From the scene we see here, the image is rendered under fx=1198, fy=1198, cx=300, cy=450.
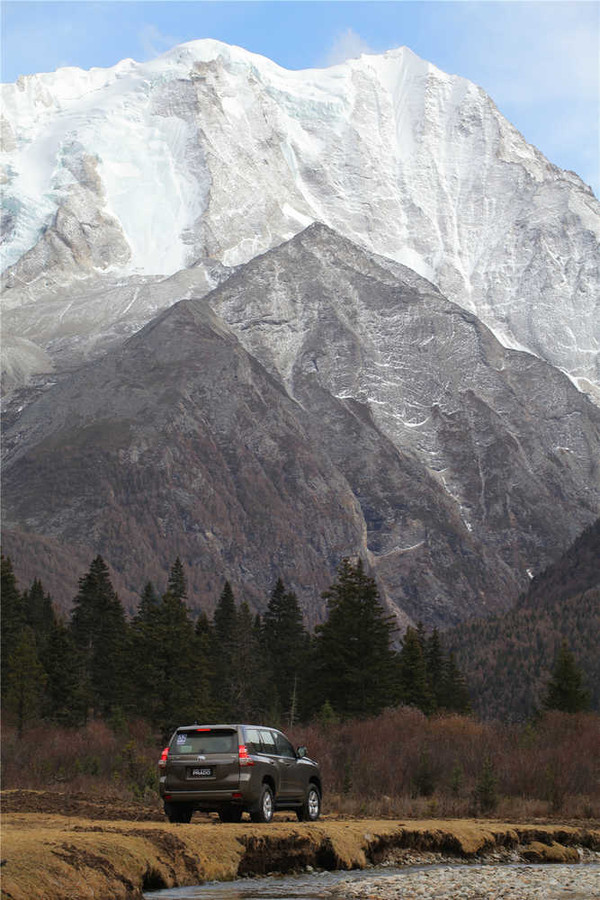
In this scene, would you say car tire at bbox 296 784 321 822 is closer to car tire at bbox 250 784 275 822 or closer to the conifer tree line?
car tire at bbox 250 784 275 822

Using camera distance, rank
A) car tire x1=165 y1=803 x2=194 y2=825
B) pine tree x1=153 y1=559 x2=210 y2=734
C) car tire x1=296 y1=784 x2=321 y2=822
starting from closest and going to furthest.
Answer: car tire x1=165 y1=803 x2=194 y2=825 < car tire x1=296 y1=784 x2=321 y2=822 < pine tree x1=153 y1=559 x2=210 y2=734

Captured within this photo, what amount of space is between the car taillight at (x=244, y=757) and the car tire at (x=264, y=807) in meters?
0.93

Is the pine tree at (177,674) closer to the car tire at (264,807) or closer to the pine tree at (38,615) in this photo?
the pine tree at (38,615)

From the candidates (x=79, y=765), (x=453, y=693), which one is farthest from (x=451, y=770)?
(x=453, y=693)

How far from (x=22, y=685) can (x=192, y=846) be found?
1899 inches

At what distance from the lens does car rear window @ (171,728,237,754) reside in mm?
26797

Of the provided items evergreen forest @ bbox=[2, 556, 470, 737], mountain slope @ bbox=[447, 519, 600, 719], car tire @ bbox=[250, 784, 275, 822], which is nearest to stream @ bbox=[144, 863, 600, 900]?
car tire @ bbox=[250, 784, 275, 822]

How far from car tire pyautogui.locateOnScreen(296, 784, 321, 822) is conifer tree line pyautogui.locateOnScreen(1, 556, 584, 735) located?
32.5 metres

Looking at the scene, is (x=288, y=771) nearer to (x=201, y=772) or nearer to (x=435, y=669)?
(x=201, y=772)

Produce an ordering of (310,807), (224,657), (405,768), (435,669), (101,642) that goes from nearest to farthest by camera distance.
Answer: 1. (310,807)
2. (405,768)
3. (224,657)
4. (435,669)
5. (101,642)

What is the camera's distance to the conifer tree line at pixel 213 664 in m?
73.0

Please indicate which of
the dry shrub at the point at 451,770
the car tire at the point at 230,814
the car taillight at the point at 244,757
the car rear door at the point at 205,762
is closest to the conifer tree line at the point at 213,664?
the dry shrub at the point at 451,770

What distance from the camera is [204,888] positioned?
862 inches

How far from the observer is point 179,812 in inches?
1072
